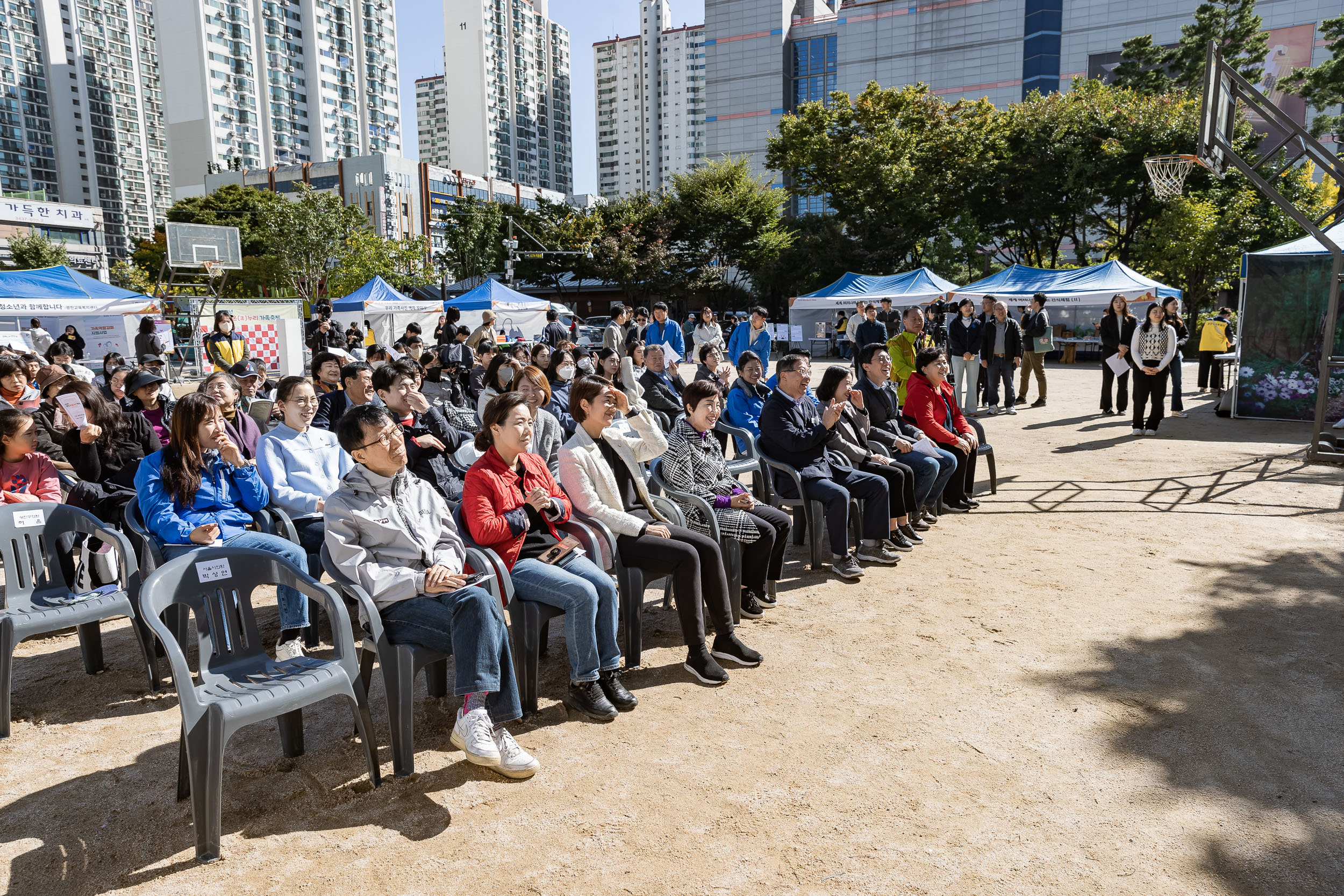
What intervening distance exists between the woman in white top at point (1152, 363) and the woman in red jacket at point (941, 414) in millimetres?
4753

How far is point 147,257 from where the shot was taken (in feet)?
193

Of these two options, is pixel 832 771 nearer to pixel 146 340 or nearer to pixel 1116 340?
pixel 1116 340

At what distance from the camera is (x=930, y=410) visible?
675 cm

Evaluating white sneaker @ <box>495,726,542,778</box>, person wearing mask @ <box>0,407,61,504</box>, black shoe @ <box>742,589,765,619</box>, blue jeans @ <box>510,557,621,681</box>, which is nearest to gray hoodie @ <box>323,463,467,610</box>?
blue jeans @ <box>510,557,621,681</box>

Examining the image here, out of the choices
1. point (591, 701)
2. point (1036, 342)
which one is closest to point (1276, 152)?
point (1036, 342)

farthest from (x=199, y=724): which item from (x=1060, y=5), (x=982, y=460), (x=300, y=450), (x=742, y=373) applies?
(x=1060, y=5)

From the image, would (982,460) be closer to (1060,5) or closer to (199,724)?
(199,724)

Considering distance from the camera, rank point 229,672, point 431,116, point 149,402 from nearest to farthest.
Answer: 1. point 229,672
2. point 149,402
3. point 431,116

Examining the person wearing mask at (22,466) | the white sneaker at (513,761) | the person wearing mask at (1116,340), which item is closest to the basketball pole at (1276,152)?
the person wearing mask at (1116,340)

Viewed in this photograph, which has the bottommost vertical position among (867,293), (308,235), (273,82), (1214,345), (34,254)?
(1214,345)

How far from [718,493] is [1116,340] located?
31.6 feet

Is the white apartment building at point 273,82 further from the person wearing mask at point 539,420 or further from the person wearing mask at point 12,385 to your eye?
the person wearing mask at point 539,420

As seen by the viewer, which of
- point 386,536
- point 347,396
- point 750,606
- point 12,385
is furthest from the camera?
point 12,385

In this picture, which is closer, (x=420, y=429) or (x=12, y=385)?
(x=420, y=429)
